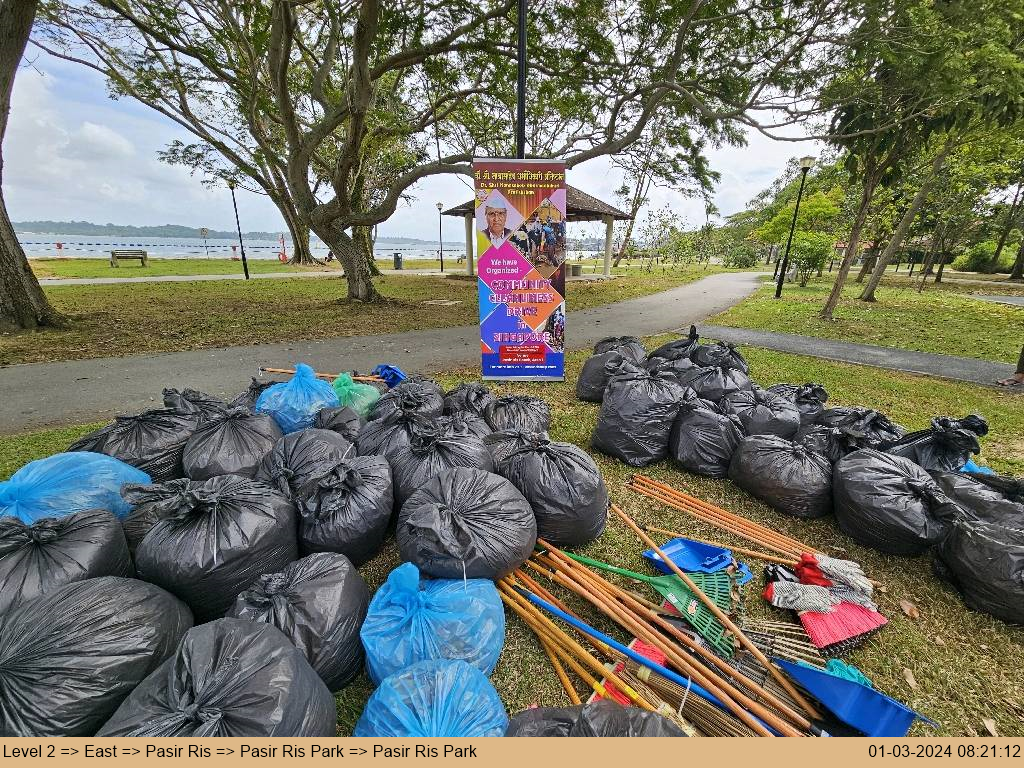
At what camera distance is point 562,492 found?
2.29 meters

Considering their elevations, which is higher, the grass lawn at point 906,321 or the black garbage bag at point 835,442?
the black garbage bag at point 835,442

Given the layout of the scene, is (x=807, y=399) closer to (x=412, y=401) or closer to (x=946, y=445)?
(x=946, y=445)

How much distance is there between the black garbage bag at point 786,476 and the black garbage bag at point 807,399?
0.76 m

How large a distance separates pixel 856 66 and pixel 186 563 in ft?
32.7

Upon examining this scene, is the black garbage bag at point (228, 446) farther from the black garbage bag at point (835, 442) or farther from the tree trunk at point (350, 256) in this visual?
the tree trunk at point (350, 256)

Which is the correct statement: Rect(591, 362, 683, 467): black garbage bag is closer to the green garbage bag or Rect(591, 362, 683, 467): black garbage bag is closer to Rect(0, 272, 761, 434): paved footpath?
the green garbage bag

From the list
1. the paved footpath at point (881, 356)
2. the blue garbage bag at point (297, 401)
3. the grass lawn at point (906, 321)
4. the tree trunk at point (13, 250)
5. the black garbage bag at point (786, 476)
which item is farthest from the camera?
the grass lawn at point (906, 321)

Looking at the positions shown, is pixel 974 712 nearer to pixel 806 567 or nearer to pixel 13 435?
pixel 806 567

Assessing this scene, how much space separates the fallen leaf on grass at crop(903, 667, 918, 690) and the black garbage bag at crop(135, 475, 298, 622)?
2.66 meters

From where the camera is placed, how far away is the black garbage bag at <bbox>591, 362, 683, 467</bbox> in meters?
3.28

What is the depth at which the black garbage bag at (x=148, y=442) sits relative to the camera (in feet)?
8.36

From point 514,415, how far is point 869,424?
259 centimetres

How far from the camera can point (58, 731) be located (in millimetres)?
1138

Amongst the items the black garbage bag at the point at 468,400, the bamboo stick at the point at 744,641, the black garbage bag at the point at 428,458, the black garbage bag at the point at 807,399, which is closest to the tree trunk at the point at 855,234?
the black garbage bag at the point at 807,399
